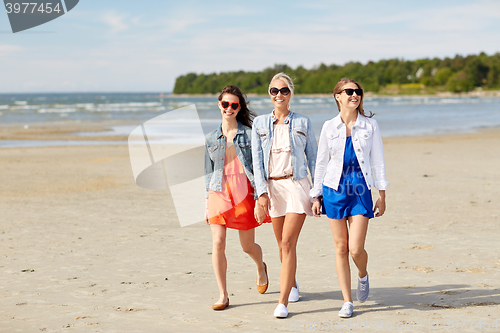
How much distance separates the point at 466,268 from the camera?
5.34 meters

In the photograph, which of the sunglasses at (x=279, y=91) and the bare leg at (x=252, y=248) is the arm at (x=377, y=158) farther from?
the bare leg at (x=252, y=248)

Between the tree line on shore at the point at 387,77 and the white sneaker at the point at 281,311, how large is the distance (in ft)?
342

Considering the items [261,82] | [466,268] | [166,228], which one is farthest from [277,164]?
[261,82]

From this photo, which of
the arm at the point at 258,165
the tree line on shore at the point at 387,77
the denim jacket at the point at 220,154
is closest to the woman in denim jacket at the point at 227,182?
the denim jacket at the point at 220,154


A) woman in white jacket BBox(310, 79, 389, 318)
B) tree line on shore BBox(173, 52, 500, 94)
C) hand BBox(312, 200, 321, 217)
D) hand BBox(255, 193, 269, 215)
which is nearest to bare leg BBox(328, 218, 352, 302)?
woman in white jacket BBox(310, 79, 389, 318)

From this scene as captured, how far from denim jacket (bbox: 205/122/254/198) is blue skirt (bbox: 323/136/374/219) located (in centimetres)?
74

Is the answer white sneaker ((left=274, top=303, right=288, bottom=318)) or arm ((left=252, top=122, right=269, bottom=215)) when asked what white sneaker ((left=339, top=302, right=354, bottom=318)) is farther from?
arm ((left=252, top=122, right=269, bottom=215))

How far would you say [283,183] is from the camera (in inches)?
163

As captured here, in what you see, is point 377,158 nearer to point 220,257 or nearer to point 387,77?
point 220,257

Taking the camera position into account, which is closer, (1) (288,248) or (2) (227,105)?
(1) (288,248)

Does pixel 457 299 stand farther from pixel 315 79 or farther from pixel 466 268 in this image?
pixel 315 79

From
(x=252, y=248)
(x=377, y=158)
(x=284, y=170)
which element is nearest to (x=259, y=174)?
(x=284, y=170)

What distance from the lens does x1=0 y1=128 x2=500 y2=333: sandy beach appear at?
4051 mm

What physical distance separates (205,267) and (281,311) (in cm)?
175
